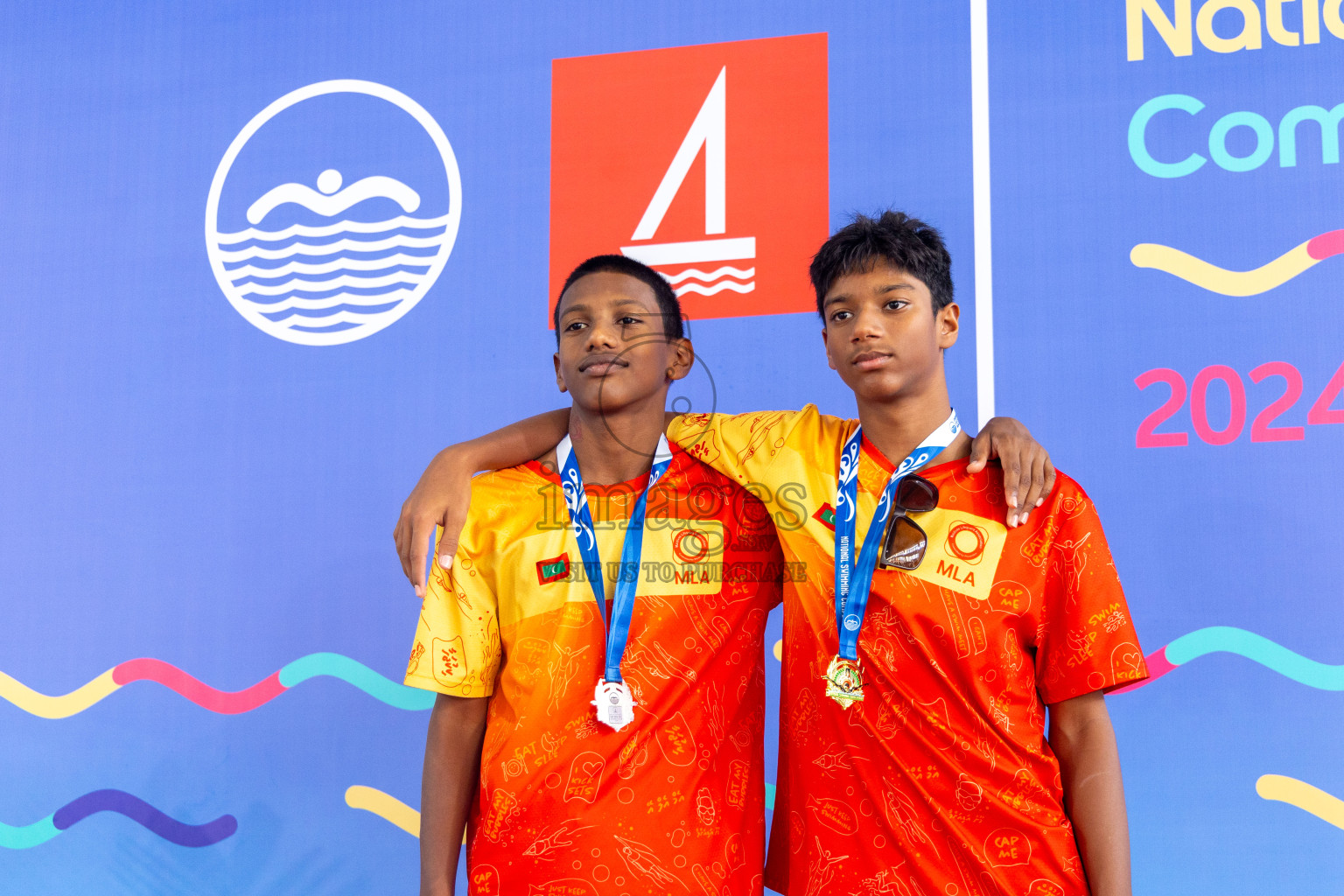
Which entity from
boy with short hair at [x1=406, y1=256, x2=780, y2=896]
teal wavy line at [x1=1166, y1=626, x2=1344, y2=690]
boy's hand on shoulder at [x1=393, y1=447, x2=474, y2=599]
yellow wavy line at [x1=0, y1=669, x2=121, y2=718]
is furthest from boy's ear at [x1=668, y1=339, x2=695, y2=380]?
yellow wavy line at [x1=0, y1=669, x2=121, y2=718]

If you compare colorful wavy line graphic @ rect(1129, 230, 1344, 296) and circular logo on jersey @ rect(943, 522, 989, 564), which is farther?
colorful wavy line graphic @ rect(1129, 230, 1344, 296)

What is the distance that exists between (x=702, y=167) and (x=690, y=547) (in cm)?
111

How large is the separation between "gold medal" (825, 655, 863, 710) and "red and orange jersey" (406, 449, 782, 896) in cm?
17

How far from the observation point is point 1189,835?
2.05 metres

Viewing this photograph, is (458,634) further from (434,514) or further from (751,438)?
(751,438)

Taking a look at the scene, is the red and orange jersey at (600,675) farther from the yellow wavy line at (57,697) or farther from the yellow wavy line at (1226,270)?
the yellow wavy line at (57,697)

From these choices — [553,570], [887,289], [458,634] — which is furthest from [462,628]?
[887,289]

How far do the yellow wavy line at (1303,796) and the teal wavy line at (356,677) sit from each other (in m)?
1.68

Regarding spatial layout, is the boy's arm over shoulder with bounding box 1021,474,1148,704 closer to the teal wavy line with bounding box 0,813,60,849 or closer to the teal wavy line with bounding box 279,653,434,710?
the teal wavy line with bounding box 279,653,434,710

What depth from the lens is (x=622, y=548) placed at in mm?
1570

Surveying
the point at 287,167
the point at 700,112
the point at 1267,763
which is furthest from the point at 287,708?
the point at 1267,763

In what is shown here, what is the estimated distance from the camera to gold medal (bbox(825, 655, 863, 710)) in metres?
1.42

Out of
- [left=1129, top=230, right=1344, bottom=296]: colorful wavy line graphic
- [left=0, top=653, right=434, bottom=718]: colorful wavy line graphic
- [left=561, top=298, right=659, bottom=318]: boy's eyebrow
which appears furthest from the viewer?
[left=0, top=653, right=434, bottom=718]: colorful wavy line graphic

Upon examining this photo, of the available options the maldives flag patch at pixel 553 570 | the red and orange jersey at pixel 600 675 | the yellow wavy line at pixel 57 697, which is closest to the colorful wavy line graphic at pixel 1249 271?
the red and orange jersey at pixel 600 675
